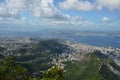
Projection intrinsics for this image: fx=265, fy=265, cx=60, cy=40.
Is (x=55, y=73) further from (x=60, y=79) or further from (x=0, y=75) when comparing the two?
(x=0, y=75)

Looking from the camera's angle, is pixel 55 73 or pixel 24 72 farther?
pixel 24 72

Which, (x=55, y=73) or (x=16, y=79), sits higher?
(x=55, y=73)

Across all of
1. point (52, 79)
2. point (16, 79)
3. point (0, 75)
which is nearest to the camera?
point (52, 79)

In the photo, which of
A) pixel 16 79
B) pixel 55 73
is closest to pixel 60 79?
pixel 55 73

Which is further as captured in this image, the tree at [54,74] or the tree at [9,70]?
the tree at [9,70]

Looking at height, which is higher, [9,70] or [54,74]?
[54,74]

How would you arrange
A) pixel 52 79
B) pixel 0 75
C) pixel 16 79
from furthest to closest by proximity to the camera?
pixel 16 79, pixel 0 75, pixel 52 79

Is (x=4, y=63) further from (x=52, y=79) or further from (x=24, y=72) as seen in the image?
(x=52, y=79)

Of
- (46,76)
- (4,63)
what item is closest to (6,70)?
(4,63)

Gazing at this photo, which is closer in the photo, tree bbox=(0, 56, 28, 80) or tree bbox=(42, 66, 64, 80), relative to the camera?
tree bbox=(42, 66, 64, 80)
